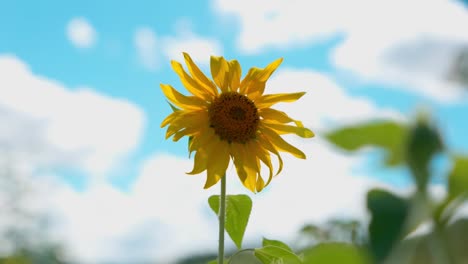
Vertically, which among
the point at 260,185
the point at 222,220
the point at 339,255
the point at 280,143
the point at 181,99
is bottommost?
the point at 339,255

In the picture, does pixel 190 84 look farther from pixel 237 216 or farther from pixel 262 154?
pixel 237 216

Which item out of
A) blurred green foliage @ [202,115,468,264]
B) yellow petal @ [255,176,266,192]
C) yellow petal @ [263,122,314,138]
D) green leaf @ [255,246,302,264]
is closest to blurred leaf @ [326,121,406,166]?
blurred green foliage @ [202,115,468,264]

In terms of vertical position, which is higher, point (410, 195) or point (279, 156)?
point (279, 156)

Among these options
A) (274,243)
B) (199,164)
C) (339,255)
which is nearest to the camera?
(339,255)

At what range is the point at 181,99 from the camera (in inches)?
61.1

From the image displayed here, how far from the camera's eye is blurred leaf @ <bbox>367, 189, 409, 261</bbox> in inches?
11.6

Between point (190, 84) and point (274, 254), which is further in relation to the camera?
point (190, 84)

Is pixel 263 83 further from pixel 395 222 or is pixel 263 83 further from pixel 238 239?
pixel 395 222

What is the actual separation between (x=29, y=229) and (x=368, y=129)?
64.8ft

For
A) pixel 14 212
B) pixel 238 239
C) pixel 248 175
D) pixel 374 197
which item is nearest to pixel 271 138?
pixel 248 175

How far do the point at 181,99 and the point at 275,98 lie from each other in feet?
0.86

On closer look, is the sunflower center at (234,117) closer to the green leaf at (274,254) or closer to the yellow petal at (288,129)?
the yellow petal at (288,129)

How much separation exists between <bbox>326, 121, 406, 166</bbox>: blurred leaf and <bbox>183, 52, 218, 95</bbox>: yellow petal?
4.09 feet

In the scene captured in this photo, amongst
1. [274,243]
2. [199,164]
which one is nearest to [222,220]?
[274,243]
